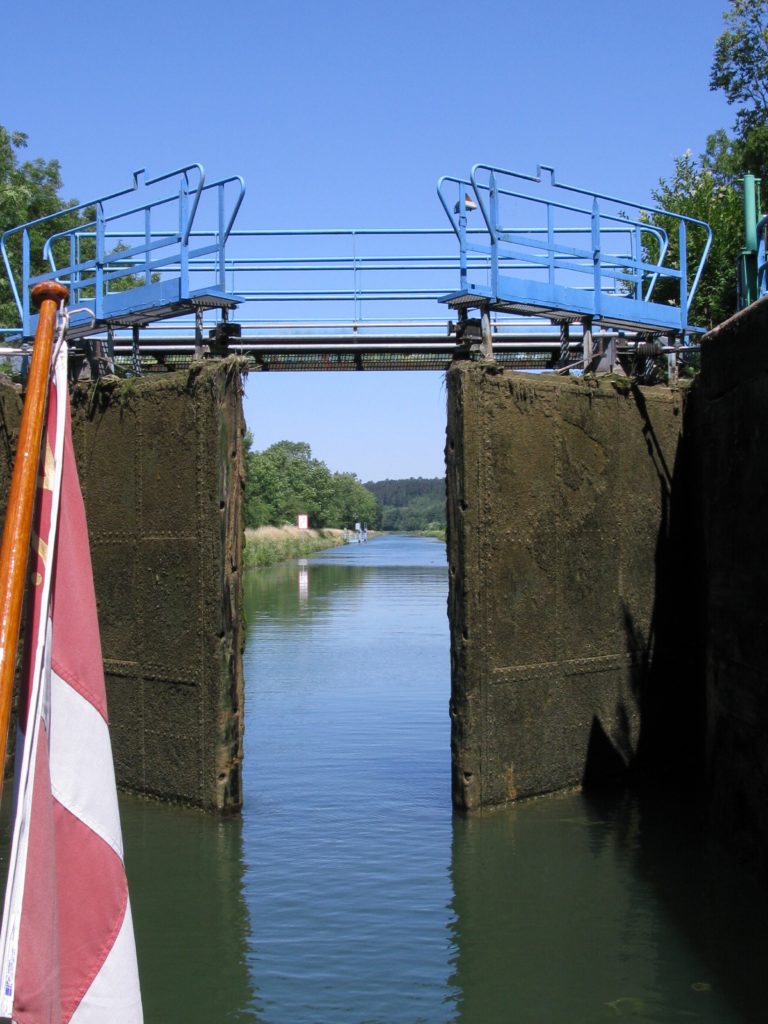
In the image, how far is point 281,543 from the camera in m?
71.2

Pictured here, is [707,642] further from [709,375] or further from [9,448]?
[9,448]

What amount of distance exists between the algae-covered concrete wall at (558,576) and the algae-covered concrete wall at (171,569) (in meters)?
1.70

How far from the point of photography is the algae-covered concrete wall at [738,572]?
7652mm

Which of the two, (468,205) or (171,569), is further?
(468,205)

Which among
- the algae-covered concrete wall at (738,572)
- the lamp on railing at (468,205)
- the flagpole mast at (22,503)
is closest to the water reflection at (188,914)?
the algae-covered concrete wall at (738,572)

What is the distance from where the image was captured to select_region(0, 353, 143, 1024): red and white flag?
2.69m

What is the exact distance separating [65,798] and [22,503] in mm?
764

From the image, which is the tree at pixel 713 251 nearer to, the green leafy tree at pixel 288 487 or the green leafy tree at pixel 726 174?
the green leafy tree at pixel 726 174

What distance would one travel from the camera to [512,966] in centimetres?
662

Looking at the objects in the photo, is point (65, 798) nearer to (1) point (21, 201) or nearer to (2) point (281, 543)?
(1) point (21, 201)

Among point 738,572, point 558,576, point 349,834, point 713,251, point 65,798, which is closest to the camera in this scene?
point 65,798

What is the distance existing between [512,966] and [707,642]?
3396 millimetres

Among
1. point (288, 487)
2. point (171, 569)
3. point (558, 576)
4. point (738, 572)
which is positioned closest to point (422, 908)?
point (558, 576)

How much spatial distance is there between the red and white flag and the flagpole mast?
148 mm
